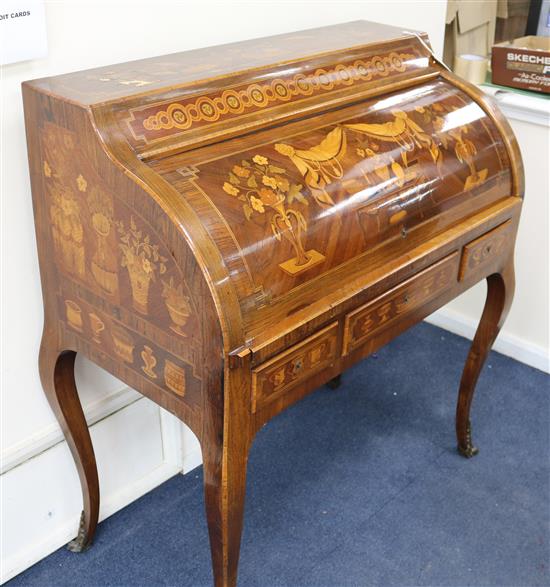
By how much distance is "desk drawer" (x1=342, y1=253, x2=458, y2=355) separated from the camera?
5.32 ft

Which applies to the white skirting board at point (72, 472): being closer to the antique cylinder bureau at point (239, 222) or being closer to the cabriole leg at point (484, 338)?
the antique cylinder bureau at point (239, 222)

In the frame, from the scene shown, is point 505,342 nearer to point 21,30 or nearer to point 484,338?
point 484,338

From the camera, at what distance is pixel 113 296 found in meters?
1.53

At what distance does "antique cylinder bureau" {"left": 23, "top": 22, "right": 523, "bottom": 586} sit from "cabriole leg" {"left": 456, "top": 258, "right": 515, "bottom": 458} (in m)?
0.28

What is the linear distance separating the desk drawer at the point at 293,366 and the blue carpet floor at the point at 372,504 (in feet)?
2.49

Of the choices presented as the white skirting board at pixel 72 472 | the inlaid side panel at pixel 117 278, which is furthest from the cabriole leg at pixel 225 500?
the white skirting board at pixel 72 472

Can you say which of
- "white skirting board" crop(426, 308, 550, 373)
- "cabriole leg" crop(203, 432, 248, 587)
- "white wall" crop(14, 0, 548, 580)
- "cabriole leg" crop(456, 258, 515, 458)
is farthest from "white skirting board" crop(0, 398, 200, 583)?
"white skirting board" crop(426, 308, 550, 373)

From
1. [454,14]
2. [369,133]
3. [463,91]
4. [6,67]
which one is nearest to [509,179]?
[463,91]

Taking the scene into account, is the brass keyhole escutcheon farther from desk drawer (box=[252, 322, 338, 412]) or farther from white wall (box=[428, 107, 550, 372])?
white wall (box=[428, 107, 550, 372])

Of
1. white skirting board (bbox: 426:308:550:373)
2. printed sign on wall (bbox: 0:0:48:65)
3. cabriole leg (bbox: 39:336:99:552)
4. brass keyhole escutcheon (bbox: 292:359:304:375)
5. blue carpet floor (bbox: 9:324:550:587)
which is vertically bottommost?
blue carpet floor (bbox: 9:324:550:587)

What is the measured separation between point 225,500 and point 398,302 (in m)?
0.59

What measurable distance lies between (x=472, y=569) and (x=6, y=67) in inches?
65.9

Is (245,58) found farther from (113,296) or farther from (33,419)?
(33,419)

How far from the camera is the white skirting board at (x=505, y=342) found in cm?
291
